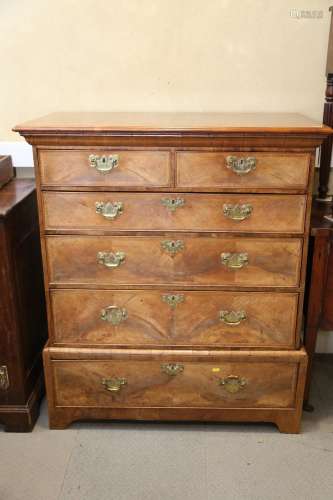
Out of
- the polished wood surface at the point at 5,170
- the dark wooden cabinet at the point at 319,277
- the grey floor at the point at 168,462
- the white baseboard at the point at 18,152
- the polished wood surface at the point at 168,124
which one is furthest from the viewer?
the white baseboard at the point at 18,152

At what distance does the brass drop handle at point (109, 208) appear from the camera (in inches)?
70.5

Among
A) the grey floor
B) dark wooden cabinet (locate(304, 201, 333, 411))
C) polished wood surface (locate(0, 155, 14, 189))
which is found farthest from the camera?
polished wood surface (locate(0, 155, 14, 189))

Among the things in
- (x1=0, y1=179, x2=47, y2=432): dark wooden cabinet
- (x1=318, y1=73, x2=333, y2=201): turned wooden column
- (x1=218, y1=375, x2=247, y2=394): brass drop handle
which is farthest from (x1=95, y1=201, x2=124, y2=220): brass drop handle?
(x1=318, y1=73, x2=333, y2=201): turned wooden column

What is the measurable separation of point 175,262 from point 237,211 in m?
0.28

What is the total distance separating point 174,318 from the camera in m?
1.92

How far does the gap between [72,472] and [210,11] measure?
1830mm

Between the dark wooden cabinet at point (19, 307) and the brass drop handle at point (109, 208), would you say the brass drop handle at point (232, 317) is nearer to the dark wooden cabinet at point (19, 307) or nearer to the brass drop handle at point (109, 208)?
the brass drop handle at point (109, 208)

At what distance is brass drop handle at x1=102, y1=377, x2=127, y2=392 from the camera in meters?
2.00

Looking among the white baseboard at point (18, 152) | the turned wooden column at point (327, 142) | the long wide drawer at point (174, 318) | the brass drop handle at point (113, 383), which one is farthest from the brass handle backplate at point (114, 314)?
the turned wooden column at point (327, 142)

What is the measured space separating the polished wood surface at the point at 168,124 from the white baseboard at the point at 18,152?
32 cm

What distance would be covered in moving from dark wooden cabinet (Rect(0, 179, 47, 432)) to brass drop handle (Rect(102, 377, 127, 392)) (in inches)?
12.7

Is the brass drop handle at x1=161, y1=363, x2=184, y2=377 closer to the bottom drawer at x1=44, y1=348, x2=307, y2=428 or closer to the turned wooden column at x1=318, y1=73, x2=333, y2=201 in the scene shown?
the bottom drawer at x1=44, y1=348, x2=307, y2=428

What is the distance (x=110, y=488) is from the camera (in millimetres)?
1783

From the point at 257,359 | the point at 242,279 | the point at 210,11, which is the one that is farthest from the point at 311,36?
the point at 257,359
